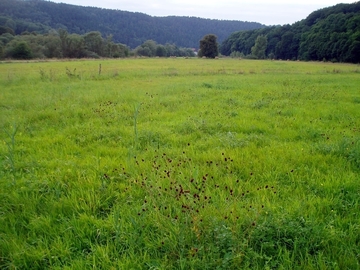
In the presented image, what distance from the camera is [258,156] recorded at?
4863 mm

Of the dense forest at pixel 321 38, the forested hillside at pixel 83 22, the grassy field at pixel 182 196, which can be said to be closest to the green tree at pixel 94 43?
the forested hillside at pixel 83 22

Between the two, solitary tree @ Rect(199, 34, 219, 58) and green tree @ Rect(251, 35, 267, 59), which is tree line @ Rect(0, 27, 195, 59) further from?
green tree @ Rect(251, 35, 267, 59)

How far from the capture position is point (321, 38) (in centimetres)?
7519

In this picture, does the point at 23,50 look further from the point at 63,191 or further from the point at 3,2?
the point at 3,2

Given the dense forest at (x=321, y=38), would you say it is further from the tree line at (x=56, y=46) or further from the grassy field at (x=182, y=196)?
the grassy field at (x=182, y=196)

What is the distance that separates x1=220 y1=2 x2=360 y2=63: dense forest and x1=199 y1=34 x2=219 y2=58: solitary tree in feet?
63.1

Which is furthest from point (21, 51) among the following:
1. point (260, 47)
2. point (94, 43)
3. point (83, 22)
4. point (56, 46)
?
point (83, 22)

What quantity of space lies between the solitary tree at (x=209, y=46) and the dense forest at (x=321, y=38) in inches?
758

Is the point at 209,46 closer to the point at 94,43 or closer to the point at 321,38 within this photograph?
the point at 321,38

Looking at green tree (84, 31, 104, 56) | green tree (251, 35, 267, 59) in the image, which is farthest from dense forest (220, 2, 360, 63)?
green tree (84, 31, 104, 56)

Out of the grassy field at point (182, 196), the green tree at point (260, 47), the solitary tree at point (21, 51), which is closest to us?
the grassy field at point (182, 196)

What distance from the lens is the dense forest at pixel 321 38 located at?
212 ft

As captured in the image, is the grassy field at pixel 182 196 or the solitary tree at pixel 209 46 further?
the solitary tree at pixel 209 46

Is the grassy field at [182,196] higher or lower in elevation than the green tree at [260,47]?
lower
